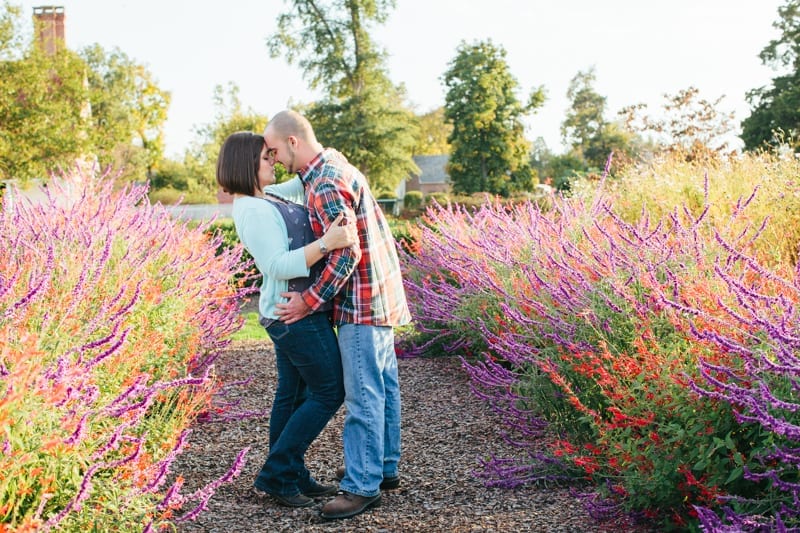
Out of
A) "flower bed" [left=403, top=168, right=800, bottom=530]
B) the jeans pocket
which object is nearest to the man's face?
the jeans pocket

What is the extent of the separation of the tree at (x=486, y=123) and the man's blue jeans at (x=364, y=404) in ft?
120

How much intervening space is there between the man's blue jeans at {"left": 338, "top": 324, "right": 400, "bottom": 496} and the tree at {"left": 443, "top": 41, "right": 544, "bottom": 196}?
120 feet

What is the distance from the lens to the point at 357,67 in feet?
122

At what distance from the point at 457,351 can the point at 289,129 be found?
3972mm

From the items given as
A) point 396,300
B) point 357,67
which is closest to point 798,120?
point 357,67

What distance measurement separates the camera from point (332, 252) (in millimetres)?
3410

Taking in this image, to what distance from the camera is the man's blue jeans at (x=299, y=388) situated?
3.50 metres

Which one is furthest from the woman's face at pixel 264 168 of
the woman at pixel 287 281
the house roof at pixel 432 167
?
the house roof at pixel 432 167

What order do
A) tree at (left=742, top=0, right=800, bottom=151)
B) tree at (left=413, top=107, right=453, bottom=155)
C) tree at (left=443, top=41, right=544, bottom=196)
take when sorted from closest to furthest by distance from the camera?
1. tree at (left=742, top=0, right=800, bottom=151)
2. tree at (left=443, top=41, right=544, bottom=196)
3. tree at (left=413, top=107, right=453, bottom=155)

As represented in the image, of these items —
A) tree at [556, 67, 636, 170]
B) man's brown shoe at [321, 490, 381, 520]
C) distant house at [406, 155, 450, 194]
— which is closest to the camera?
man's brown shoe at [321, 490, 381, 520]

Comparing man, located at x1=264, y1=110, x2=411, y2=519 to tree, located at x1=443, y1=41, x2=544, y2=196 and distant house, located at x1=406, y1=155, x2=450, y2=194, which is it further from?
distant house, located at x1=406, y1=155, x2=450, y2=194

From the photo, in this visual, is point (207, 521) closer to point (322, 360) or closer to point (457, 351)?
point (322, 360)

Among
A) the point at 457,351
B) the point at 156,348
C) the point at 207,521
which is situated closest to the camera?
the point at 207,521

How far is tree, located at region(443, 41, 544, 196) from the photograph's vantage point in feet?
132
